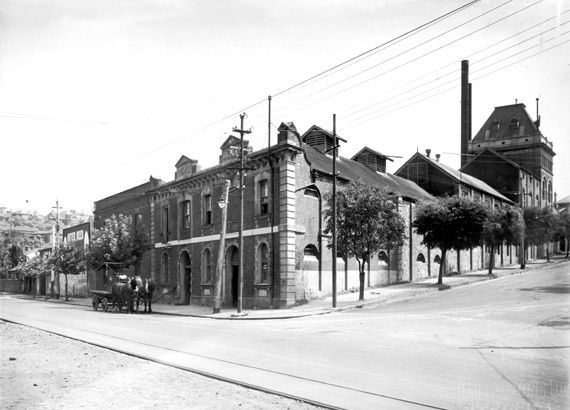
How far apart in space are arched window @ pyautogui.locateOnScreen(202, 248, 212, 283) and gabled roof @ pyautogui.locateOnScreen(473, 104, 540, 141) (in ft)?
151

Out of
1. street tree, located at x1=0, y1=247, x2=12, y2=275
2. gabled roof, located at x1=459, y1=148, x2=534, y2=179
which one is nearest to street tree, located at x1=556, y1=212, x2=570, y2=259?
gabled roof, located at x1=459, y1=148, x2=534, y2=179

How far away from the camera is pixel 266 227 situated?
27.5m

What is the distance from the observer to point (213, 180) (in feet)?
106

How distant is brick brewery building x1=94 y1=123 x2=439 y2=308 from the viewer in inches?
1053

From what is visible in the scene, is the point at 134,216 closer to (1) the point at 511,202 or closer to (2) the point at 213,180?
(2) the point at 213,180

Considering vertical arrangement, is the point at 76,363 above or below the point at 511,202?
below

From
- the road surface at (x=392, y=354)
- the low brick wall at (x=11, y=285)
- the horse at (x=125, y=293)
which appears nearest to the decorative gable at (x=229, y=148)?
the horse at (x=125, y=293)

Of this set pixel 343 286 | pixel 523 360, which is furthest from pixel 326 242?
pixel 523 360

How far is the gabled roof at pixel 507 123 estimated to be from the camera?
209ft

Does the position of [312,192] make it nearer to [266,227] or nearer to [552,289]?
[266,227]

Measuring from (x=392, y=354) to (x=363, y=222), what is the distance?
15.4m

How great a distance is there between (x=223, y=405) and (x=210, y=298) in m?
25.4

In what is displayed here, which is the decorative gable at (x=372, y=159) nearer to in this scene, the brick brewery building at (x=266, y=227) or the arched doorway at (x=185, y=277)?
the brick brewery building at (x=266, y=227)

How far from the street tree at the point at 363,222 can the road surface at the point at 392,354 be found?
19.7 feet
